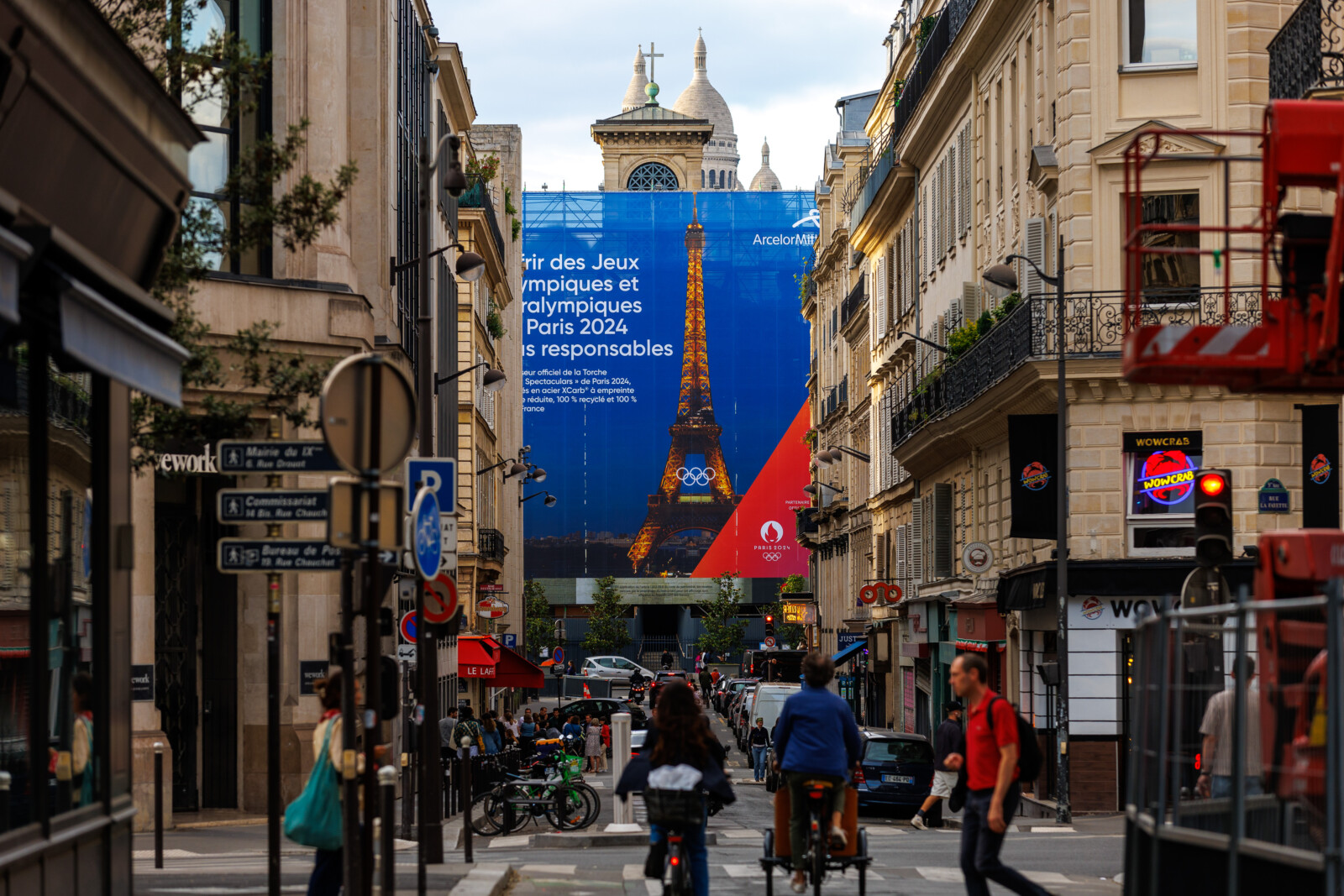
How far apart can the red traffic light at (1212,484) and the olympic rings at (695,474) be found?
300ft

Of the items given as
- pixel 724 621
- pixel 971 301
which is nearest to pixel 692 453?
pixel 724 621

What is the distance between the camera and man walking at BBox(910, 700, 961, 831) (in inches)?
869

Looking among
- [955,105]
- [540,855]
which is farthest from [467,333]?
[540,855]

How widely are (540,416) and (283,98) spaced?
7527 centimetres

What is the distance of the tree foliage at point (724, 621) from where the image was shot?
371 ft

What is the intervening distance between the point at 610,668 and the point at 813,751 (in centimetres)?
8252

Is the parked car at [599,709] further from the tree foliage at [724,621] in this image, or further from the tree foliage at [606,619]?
the tree foliage at [724,621]

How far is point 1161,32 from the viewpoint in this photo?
96.8ft

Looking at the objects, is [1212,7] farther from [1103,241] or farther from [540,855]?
[540,855]

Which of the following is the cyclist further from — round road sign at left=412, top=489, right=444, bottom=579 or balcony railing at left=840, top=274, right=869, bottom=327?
balcony railing at left=840, top=274, right=869, bottom=327

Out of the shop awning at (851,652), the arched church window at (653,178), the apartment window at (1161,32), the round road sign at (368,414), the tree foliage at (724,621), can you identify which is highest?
the arched church window at (653,178)

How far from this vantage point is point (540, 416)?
102 m

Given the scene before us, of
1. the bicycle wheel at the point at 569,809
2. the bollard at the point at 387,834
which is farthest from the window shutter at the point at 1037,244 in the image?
the bollard at the point at 387,834

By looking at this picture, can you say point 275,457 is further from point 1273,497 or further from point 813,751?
point 1273,497
